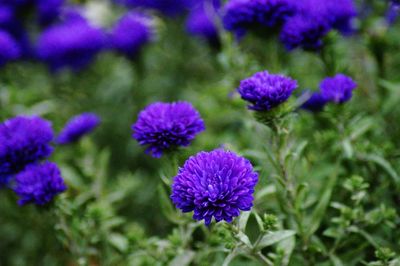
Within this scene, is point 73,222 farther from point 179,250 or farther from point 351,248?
point 351,248

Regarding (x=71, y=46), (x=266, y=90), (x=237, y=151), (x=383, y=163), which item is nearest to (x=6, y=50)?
(x=71, y=46)

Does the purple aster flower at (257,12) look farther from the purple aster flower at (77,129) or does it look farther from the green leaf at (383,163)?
the purple aster flower at (77,129)

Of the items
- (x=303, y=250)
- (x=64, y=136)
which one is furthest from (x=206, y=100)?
(x=303, y=250)

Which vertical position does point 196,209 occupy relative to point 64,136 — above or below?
below

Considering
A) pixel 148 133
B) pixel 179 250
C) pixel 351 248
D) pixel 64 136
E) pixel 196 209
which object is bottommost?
pixel 351 248

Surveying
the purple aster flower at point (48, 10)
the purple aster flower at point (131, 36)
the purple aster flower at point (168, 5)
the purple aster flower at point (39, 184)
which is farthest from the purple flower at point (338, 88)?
the purple aster flower at point (48, 10)

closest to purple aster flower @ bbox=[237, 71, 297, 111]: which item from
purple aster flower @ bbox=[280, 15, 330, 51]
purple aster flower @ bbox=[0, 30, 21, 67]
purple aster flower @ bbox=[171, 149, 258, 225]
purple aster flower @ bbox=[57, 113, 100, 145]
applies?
purple aster flower @ bbox=[171, 149, 258, 225]

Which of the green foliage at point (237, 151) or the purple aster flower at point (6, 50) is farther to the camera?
the purple aster flower at point (6, 50)
